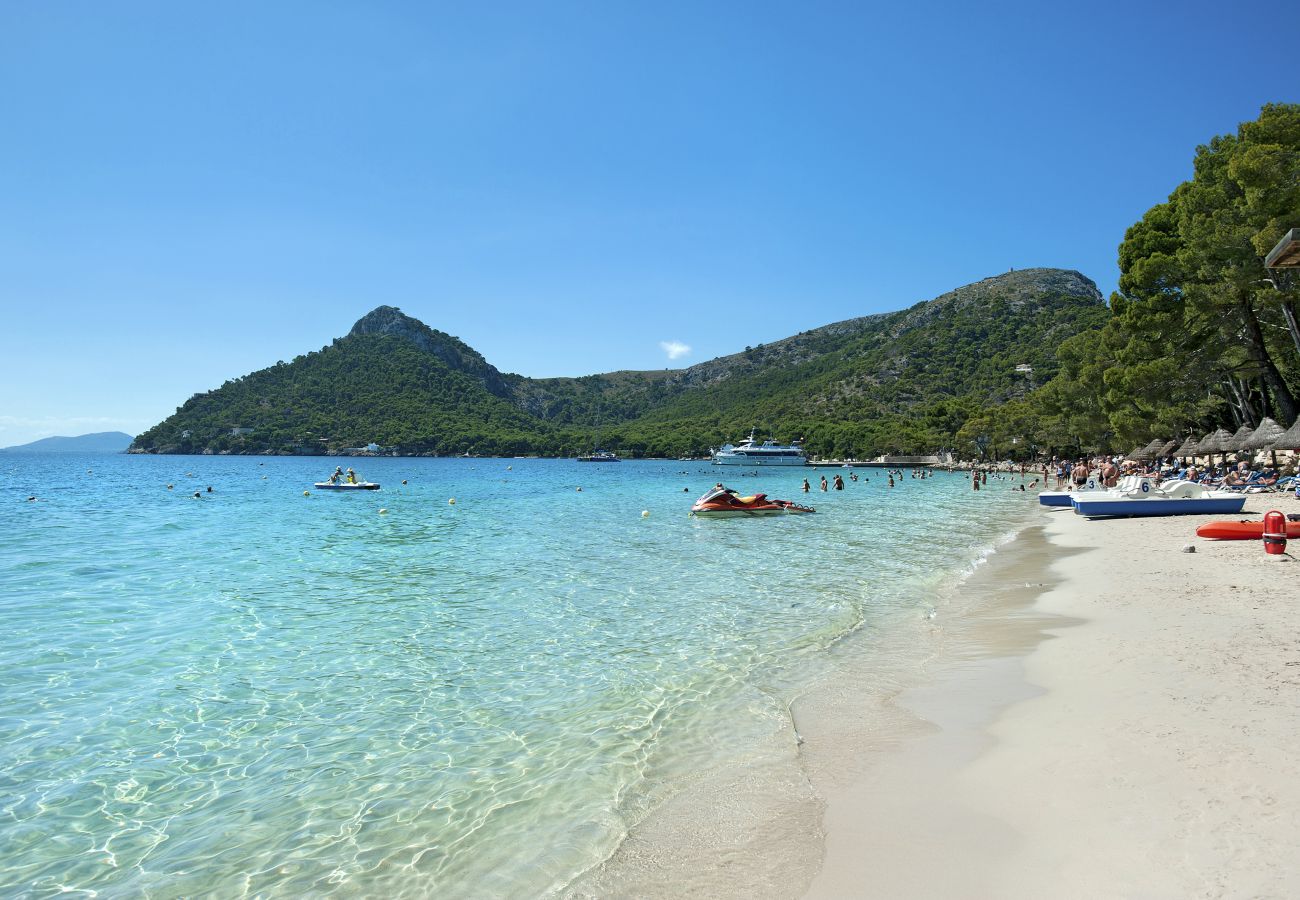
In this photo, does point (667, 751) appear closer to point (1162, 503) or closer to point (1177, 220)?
point (1162, 503)

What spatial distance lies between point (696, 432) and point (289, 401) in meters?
98.0

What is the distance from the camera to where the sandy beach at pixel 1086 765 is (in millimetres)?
3768

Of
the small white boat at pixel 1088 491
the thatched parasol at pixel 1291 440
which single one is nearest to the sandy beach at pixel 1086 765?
the small white boat at pixel 1088 491

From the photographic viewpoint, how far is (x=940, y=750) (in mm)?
5801

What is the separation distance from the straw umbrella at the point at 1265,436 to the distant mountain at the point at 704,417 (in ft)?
316

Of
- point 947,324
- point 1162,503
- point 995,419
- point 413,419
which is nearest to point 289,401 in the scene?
point 413,419

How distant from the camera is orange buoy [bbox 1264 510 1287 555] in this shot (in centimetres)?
1369

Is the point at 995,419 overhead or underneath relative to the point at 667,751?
overhead

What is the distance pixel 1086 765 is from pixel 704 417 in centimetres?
19534

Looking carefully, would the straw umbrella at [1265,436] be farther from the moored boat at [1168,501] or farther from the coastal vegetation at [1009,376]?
the moored boat at [1168,501]

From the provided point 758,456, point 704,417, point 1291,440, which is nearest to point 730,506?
point 1291,440

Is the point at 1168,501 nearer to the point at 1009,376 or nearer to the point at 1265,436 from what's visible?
the point at 1265,436

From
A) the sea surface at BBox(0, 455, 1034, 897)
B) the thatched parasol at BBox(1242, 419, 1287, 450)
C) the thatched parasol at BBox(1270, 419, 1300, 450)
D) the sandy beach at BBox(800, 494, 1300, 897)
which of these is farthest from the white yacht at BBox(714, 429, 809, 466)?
the sandy beach at BBox(800, 494, 1300, 897)

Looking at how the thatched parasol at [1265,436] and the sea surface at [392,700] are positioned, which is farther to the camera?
the thatched parasol at [1265,436]
